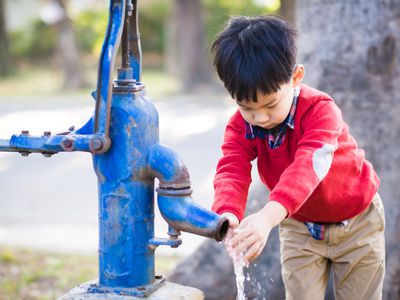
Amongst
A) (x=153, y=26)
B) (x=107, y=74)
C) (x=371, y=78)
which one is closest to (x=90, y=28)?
(x=153, y=26)

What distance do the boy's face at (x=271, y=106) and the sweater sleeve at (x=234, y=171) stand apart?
0.15m

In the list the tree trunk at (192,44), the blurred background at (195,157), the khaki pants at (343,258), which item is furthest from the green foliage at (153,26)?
the khaki pants at (343,258)

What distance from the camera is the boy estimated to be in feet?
6.44

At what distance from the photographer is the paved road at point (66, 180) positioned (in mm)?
5219

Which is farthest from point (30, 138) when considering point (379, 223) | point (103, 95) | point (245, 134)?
point (379, 223)

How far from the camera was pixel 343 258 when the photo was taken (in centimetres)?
247

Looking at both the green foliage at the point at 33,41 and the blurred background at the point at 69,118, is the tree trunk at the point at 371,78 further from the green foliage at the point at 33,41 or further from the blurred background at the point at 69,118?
the green foliage at the point at 33,41

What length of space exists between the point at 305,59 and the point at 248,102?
1443 mm

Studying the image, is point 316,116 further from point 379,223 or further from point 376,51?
point 376,51

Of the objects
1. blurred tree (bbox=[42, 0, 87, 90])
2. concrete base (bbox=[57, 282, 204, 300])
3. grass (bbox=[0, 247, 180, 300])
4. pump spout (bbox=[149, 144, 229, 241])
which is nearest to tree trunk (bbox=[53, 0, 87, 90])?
blurred tree (bbox=[42, 0, 87, 90])

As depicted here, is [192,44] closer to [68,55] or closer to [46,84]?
[68,55]

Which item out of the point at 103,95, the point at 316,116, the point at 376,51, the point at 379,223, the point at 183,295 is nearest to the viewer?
the point at 103,95

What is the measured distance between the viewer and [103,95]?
178 cm

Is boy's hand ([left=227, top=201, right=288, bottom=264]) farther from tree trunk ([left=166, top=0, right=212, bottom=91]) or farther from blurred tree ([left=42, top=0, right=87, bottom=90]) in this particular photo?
blurred tree ([left=42, top=0, right=87, bottom=90])
